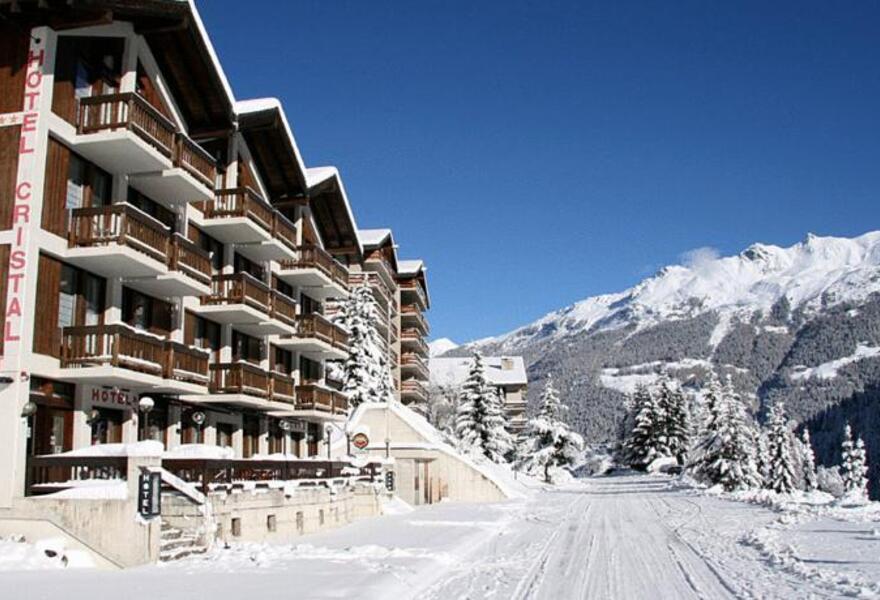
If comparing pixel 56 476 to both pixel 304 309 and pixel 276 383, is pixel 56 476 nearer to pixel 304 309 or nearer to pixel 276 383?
pixel 276 383

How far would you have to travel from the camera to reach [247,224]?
3006 centimetres

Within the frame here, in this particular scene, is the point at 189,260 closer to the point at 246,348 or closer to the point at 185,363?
the point at 185,363

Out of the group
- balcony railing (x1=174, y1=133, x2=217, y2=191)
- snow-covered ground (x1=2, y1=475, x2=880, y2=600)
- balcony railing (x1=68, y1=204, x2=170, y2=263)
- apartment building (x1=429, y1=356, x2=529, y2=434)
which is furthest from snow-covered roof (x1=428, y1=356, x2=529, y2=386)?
balcony railing (x1=68, y1=204, x2=170, y2=263)

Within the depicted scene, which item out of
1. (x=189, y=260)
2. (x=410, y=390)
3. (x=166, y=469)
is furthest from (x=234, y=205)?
(x=410, y=390)

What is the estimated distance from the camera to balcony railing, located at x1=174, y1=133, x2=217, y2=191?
2516 cm

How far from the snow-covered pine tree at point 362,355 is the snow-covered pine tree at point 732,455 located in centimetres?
2315

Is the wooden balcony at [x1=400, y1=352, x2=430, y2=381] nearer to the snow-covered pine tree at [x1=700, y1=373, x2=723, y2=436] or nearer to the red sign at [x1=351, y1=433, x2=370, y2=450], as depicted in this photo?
the snow-covered pine tree at [x1=700, y1=373, x2=723, y2=436]

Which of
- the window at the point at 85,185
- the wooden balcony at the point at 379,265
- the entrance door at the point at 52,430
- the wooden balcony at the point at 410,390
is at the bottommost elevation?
the entrance door at the point at 52,430

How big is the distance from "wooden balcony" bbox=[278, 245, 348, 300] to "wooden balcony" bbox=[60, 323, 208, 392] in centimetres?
1153

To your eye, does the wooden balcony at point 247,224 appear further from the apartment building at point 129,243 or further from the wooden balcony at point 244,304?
the wooden balcony at point 244,304

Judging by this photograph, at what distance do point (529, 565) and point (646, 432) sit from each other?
93.5 m

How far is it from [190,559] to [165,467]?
2507mm

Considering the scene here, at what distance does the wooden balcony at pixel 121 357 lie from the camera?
21.3 metres

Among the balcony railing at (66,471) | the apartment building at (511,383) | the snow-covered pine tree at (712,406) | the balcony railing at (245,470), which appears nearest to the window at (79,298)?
the balcony railing at (66,471)
